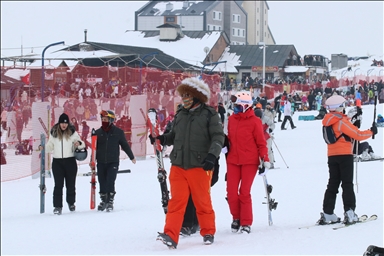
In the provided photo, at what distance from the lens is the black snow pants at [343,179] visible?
8.03 m

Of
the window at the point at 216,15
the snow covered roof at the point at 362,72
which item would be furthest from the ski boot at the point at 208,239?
the window at the point at 216,15

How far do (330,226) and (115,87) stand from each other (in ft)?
57.1

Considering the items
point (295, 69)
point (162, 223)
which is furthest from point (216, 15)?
point (162, 223)

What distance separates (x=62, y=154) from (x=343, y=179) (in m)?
4.41

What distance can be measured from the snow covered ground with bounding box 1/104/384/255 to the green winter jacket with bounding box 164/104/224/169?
2.89ft

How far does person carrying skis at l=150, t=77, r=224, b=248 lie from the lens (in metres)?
7.05

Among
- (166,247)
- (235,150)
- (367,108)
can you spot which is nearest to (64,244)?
(166,247)

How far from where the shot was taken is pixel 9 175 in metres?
15.8

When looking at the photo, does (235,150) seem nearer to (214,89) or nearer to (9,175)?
(9,175)

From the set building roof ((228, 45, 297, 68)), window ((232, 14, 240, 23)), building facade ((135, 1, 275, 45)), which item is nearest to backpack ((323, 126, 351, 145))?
building roof ((228, 45, 297, 68))

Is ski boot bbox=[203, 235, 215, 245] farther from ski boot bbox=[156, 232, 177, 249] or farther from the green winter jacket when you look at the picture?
the green winter jacket

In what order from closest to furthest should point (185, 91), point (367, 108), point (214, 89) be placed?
point (185, 91)
point (214, 89)
point (367, 108)

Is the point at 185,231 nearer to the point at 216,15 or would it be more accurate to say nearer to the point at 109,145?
the point at 109,145

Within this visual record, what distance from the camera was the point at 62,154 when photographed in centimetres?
1059
